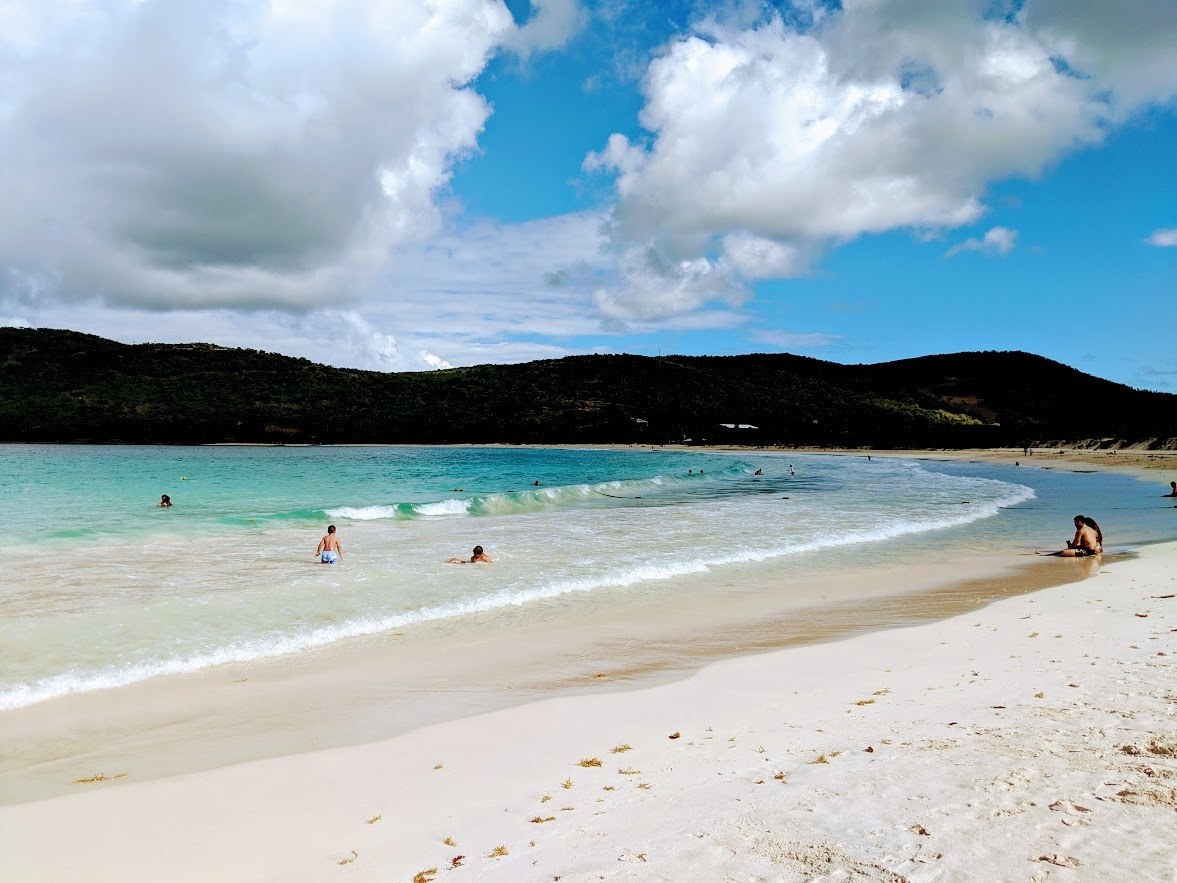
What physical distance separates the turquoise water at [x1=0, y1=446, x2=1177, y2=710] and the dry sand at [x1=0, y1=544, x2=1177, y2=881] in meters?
4.26

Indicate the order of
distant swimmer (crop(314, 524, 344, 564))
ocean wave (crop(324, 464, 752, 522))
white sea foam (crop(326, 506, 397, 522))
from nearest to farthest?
distant swimmer (crop(314, 524, 344, 564)) → white sea foam (crop(326, 506, 397, 522)) → ocean wave (crop(324, 464, 752, 522))

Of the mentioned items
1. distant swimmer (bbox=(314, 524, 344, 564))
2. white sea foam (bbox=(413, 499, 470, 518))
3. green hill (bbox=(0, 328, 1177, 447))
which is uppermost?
green hill (bbox=(0, 328, 1177, 447))

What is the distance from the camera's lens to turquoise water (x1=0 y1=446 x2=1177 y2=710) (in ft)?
33.0

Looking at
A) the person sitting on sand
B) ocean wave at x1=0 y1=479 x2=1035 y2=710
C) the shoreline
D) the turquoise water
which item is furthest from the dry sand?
the person sitting on sand

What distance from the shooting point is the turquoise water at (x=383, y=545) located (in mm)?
10047

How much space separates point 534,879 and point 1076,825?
9.33 ft

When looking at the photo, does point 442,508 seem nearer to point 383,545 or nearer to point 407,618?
point 383,545

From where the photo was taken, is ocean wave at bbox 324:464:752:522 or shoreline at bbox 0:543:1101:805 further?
ocean wave at bbox 324:464:752:522

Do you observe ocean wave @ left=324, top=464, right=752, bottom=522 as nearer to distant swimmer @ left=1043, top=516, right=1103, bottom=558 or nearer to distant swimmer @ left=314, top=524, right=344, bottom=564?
distant swimmer @ left=314, top=524, right=344, bottom=564

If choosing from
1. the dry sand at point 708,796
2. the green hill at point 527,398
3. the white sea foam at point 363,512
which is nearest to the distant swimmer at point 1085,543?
the dry sand at point 708,796

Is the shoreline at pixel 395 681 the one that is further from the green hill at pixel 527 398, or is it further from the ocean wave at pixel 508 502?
the green hill at pixel 527 398

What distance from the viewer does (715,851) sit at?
12.2ft

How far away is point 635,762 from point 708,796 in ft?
2.92

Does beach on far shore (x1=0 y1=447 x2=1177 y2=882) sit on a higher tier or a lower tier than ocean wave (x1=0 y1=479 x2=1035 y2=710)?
higher
